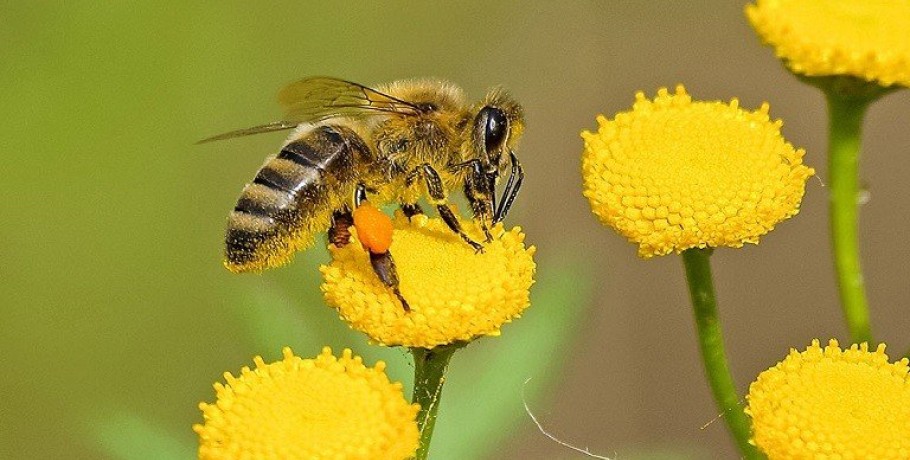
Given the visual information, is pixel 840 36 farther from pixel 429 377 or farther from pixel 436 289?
pixel 429 377

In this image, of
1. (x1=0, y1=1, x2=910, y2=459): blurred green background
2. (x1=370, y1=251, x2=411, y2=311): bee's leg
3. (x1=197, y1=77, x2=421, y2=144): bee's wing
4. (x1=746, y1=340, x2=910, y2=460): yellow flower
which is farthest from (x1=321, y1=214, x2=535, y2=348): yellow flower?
(x1=0, y1=1, x2=910, y2=459): blurred green background

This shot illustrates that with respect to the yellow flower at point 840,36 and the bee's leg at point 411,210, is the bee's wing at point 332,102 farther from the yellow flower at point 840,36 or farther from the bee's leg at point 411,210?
the yellow flower at point 840,36

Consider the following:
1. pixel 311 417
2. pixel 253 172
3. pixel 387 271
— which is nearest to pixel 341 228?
pixel 387 271

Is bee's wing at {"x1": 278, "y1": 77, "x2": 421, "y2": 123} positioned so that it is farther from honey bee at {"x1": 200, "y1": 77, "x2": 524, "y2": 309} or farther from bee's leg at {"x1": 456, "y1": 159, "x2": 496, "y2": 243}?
bee's leg at {"x1": 456, "y1": 159, "x2": 496, "y2": 243}

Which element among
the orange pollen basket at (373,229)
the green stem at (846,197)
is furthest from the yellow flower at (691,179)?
the orange pollen basket at (373,229)

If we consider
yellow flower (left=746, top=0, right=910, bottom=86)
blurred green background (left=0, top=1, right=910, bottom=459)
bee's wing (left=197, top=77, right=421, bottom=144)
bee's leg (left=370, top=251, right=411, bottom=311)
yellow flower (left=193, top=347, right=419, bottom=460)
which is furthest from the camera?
blurred green background (left=0, top=1, right=910, bottom=459)

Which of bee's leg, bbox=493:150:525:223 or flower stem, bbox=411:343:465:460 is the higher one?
bee's leg, bbox=493:150:525:223
